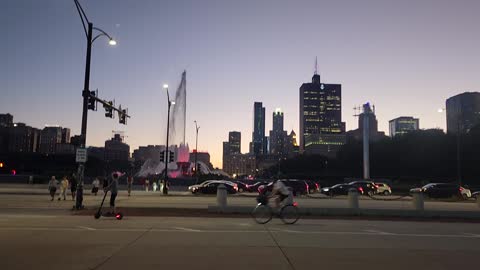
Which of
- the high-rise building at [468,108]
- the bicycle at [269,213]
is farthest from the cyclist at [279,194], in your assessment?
the high-rise building at [468,108]

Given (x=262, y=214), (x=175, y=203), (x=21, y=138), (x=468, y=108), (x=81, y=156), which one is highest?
(x=468, y=108)

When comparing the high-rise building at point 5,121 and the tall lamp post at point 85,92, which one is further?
the high-rise building at point 5,121

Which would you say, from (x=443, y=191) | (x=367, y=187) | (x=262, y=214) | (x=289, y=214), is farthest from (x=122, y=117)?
(x=443, y=191)

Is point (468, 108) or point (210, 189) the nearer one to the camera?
point (210, 189)

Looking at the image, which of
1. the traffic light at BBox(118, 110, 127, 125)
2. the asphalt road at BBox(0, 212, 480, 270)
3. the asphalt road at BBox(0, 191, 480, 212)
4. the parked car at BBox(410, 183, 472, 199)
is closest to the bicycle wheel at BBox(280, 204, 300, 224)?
the asphalt road at BBox(0, 212, 480, 270)

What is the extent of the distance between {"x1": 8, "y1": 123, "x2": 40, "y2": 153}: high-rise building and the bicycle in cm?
17775

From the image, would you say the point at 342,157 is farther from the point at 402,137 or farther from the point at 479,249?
the point at 479,249

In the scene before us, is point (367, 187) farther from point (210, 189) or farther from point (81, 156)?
point (81, 156)

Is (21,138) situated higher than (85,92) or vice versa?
(21,138)

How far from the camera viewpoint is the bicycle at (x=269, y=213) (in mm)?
17656

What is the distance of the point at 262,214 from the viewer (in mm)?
17734

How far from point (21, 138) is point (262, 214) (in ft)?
613

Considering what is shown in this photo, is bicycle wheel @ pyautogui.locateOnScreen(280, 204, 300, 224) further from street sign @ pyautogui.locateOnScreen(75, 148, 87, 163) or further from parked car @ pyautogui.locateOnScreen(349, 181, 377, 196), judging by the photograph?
parked car @ pyautogui.locateOnScreen(349, 181, 377, 196)

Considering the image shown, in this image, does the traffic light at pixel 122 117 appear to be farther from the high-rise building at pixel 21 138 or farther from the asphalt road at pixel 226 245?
the high-rise building at pixel 21 138
